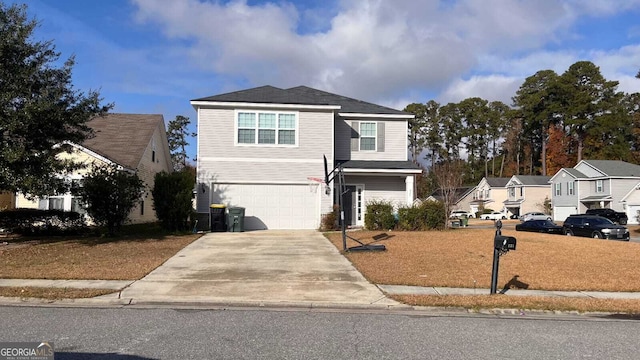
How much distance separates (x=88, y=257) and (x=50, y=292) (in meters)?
4.22

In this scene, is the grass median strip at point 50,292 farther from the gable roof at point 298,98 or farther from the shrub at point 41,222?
the gable roof at point 298,98

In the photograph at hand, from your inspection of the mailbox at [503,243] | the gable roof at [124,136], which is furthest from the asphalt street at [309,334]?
the gable roof at [124,136]

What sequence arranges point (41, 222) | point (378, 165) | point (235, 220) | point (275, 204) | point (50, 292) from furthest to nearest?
point (378, 165) < point (275, 204) < point (235, 220) < point (41, 222) < point (50, 292)

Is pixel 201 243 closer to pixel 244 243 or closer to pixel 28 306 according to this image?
pixel 244 243

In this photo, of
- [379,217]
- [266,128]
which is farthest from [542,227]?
[266,128]

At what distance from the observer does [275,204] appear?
2206 cm

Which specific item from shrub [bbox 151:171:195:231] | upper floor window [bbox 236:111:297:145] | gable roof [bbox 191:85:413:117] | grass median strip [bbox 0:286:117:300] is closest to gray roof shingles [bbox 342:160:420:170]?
gable roof [bbox 191:85:413:117]

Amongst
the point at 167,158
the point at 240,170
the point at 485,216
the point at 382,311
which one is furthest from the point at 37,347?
the point at 485,216

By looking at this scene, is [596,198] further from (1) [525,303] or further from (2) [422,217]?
(1) [525,303]

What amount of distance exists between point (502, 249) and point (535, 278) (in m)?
2.55

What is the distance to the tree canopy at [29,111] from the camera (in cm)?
1270

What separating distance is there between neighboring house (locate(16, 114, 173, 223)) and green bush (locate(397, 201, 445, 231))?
35.4 ft

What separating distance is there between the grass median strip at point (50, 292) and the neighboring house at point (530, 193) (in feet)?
207

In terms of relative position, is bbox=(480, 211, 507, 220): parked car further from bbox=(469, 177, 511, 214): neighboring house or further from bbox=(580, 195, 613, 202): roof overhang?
bbox=(580, 195, 613, 202): roof overhang
